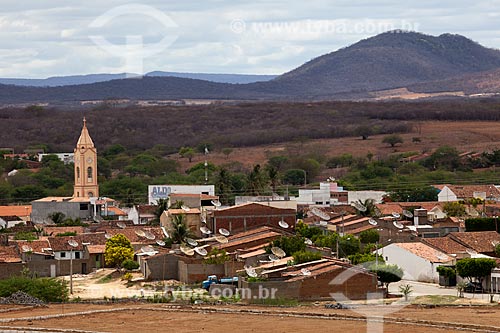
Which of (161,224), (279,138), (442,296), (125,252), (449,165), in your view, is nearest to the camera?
(442,296)

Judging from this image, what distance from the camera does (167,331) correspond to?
3925cm

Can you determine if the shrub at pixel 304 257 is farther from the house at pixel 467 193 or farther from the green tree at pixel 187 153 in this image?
the green tree at pixel 187 153

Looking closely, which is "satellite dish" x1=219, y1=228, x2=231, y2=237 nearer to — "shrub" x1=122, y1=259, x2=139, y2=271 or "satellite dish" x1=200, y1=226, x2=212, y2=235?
"satellite dish" x1=200, y1=226, x2=212, y2=235

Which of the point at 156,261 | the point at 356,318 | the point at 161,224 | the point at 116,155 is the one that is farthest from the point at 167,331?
the point at 116,155

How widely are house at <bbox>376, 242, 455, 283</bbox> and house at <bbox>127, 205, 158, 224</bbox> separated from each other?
27155 millimetres

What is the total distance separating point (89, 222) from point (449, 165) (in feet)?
174

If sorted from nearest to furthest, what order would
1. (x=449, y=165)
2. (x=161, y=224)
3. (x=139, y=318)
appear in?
(x=139, y=318) → (x=161, y=224) → (x=449, y=165)

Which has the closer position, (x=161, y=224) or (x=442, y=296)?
(x=442, y=296)

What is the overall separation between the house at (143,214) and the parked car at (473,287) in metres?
33.4

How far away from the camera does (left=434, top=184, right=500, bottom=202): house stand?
8250 cm

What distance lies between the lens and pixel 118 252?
60094 millimetres

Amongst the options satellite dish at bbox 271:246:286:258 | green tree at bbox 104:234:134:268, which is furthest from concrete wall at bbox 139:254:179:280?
green tree at bbox 104:234:134:268

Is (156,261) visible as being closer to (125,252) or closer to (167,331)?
(125,252)

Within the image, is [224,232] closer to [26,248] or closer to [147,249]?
[147,249]
